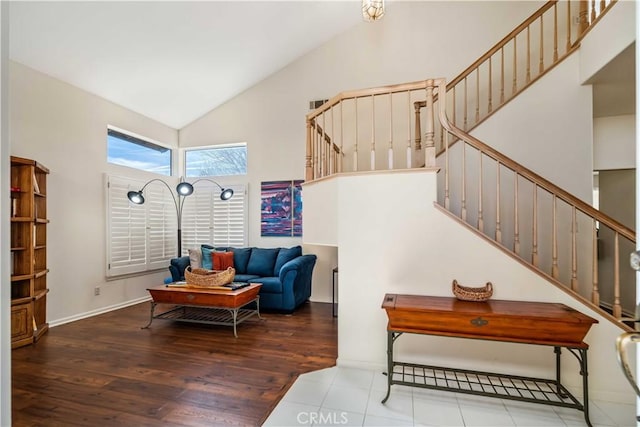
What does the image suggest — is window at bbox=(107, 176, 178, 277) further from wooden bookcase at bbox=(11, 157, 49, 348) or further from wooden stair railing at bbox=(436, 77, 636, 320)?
wooden stair railing at bbox=(436, 77, 636, 320)

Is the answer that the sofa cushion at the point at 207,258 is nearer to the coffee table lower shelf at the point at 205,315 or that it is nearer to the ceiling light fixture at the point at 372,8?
the coffee table lower shelf at the point at 205,315

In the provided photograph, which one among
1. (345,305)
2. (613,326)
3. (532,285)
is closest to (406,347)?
(345,305)

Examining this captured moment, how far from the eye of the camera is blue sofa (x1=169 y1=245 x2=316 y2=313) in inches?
171

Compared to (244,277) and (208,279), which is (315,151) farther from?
(244,277)

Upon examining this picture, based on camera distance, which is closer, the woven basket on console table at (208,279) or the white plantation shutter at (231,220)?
the woven basket on console table at (208,279)

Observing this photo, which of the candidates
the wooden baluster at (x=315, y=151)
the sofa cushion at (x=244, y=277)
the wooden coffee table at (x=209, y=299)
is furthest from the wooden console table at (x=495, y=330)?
the sofa cushion at (x=244, y=277)

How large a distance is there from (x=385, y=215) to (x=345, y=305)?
88 cm

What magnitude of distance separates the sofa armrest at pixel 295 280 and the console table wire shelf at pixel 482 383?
2012mm

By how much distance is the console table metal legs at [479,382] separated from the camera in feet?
7.29

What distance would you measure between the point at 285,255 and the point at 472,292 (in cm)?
303

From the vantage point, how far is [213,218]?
18.6ft

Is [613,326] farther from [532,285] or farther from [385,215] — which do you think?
[385,215]

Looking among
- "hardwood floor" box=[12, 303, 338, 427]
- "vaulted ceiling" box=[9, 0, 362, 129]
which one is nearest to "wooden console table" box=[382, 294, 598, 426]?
"hardwood floor" box=[12, 303, 338, 427]

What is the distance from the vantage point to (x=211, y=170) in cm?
586
